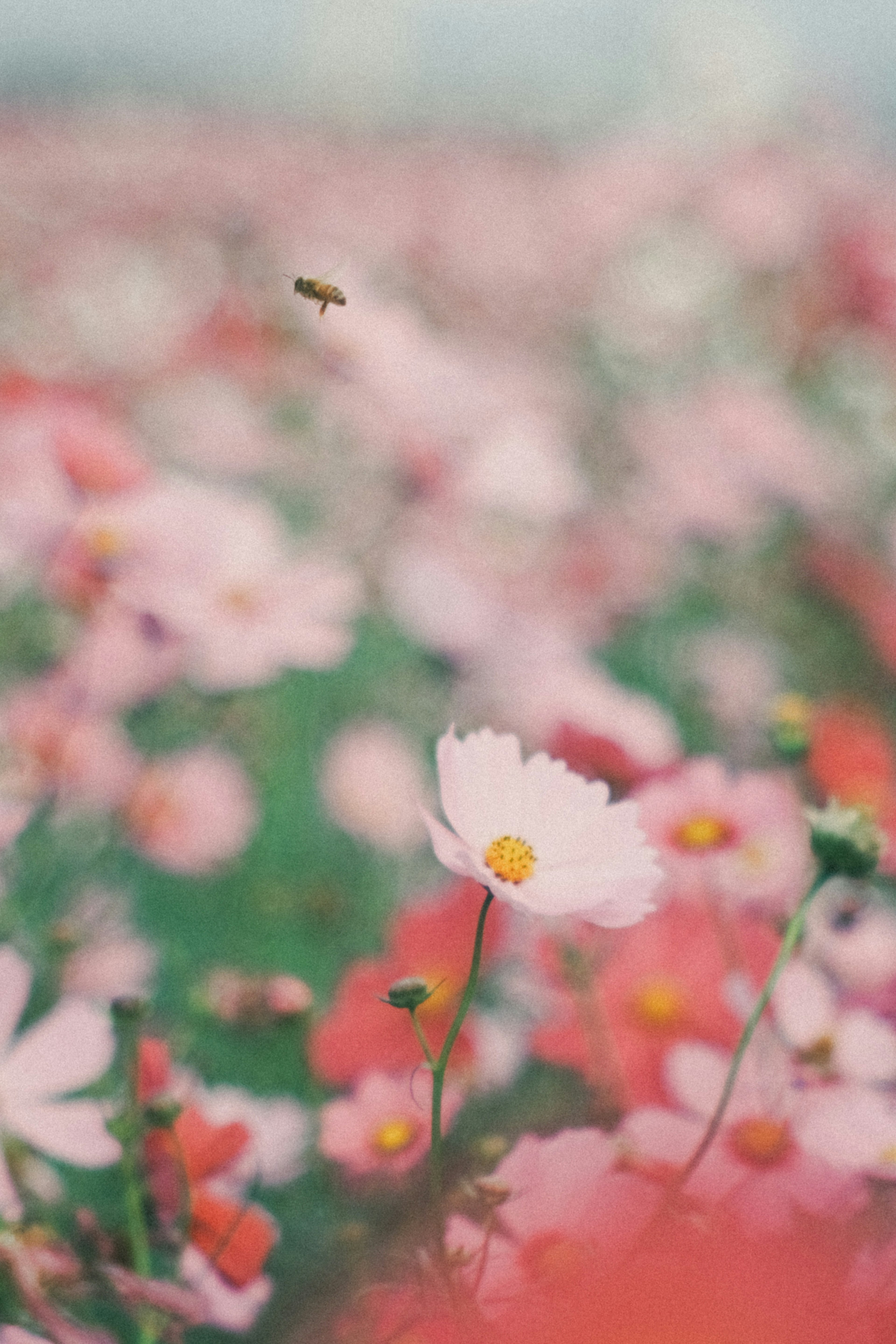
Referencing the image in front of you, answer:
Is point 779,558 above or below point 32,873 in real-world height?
above

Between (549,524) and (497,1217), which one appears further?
(549,524)

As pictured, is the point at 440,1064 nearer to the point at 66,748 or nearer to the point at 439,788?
the point at 439,788

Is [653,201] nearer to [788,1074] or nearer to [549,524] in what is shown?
[549,524]

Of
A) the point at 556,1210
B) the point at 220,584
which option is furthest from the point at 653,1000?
the point at 220,584

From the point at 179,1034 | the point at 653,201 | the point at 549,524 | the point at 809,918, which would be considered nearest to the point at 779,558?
the point at 549,524

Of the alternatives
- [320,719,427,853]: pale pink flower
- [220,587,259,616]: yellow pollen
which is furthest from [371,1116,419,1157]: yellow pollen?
[320,719,427,853]: pale pink flower

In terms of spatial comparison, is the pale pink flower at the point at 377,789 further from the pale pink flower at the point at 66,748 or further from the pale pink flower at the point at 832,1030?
the pale pink flower at the point at 832,1030

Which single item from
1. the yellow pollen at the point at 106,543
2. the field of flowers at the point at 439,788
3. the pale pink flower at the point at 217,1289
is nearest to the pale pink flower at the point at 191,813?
the field of flowers at the point at 439,788

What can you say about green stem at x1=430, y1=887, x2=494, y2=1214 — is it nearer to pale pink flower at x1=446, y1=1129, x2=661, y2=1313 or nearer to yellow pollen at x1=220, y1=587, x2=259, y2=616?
pale pink flower at x1=446, y1=1129, x2=661, y2=1313
